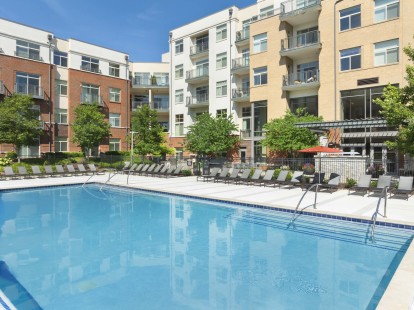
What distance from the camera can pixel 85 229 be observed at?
31.9 feet

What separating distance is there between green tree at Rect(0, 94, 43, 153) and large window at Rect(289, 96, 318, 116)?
22.5 meters

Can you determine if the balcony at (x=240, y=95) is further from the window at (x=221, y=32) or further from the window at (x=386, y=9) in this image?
the window at (x=386, y=9)

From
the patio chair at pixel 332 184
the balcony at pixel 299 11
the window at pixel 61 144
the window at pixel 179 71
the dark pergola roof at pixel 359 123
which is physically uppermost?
the balcony at pixel 299 11

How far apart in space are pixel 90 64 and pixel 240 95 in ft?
61.2

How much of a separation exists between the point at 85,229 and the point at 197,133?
59.7 ft

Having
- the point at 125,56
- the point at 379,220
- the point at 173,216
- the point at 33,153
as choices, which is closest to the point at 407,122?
the point at 379,220

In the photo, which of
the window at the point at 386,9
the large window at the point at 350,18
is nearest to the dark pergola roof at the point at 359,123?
the window at the point at 386,9

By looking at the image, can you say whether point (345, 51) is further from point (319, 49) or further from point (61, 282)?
point (61, 282)

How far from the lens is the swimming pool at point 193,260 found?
5.35m

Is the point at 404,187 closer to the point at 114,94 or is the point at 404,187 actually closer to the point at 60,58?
the point at 114,94

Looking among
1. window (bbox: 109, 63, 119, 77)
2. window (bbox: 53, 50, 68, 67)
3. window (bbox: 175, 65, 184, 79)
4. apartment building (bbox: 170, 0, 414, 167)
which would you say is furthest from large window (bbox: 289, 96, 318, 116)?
window (bbox: 53, 50, 68, 67)

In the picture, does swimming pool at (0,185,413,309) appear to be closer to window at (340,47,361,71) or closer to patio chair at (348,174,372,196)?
patio chair at (348,174,372,196)

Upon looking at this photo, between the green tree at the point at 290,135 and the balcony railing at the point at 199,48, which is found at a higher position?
the balcony railing at the point at 199,48

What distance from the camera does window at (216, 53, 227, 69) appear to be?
3438 cm
